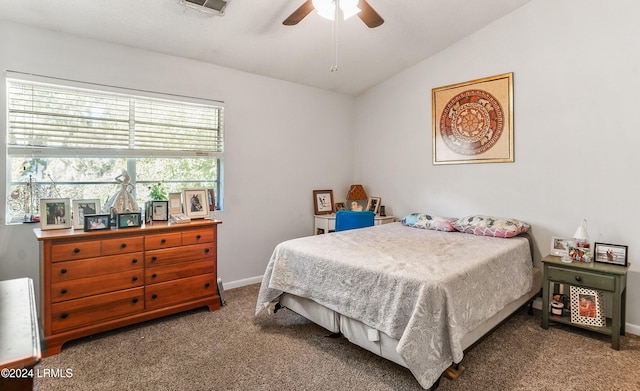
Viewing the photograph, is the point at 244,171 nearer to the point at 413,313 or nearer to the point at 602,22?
the point at 413,313

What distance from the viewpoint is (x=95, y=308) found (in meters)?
2.51

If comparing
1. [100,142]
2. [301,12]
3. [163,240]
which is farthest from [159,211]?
[301,12]

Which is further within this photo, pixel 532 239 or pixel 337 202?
pixel 337 202

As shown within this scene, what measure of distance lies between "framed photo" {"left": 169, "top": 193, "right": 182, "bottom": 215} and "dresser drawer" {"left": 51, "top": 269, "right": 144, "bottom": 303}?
2.02ft

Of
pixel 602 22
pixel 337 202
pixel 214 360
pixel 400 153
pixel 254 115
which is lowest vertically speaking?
pixel 214 360

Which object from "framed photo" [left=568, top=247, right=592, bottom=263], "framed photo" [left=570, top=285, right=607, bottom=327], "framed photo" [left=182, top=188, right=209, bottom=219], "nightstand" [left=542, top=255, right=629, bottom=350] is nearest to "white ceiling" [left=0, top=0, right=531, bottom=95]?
"framed photo" [left=182, top=188, right=209, bottom=219]

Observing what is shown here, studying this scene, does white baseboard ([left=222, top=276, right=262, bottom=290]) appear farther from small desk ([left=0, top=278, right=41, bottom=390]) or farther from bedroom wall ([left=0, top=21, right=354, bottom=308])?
small desk ([left=0, top=278, right=41, bottom=390])

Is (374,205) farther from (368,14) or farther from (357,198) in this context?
(368,14)

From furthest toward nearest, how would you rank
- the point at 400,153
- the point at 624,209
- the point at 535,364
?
A: 1. the point at 400,153
2. the point at 624,209
3. the point at 535,364

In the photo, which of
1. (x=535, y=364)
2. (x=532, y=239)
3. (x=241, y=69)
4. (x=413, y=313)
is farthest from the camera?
(x=241, y=69)

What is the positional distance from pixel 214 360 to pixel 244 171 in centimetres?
207

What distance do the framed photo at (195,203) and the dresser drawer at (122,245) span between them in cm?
52

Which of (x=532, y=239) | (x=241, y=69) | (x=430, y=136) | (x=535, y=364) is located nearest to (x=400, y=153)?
(x=430, y=136)

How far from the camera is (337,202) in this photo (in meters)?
4.75
